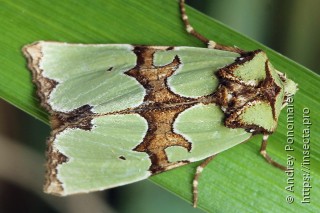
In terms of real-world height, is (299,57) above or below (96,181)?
above

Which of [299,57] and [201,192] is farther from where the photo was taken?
[299,57]

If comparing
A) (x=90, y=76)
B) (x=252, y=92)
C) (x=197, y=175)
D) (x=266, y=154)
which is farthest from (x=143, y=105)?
(x=266, y=154)

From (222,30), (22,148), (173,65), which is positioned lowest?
(22,148)

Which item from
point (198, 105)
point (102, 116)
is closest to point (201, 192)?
point (198, 105)

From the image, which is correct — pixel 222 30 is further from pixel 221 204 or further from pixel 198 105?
pixel 221 204

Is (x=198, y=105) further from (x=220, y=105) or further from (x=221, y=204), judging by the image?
(x=221, y=204)

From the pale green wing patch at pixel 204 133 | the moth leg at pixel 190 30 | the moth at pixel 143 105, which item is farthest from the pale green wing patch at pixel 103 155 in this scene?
the moth leg at pixel 190 30

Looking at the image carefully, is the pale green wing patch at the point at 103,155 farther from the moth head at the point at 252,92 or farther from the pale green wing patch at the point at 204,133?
Result: the moth head at the point at 252,92

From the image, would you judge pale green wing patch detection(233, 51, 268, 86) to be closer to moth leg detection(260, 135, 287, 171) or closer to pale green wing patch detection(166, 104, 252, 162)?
pale green wing patch detection(166, 104, 252, 162)
